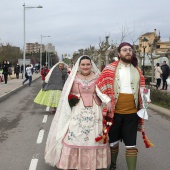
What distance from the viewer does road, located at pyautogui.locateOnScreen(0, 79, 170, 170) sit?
5.45m

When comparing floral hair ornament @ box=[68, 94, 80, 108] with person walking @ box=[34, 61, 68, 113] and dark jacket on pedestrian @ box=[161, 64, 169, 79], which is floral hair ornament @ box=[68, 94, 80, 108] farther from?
dark jacket on pedestrian @ box=[161, 64, 169, 79]

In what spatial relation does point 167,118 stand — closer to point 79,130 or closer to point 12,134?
point 12,134

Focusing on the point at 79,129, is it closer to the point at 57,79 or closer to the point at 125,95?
the point at 125,95

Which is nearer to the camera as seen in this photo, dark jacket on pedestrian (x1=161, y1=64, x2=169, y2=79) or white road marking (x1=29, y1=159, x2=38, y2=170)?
white road marking (x1=29, y1=159, x2=38, y2=170)

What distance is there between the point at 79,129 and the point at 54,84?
21.5 ft

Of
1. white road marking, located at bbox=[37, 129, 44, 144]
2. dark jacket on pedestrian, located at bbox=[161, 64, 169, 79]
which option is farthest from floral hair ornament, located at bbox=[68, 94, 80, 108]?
dark jacket on pedestrian, located at bbox=[161, 64, 169, 79]

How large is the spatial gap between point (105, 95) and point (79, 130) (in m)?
0.60

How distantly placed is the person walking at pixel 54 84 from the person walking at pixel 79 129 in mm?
5951

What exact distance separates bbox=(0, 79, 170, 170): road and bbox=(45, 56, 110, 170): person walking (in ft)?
2.52

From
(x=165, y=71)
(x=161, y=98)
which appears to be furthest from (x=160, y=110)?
(x=165, y=71)

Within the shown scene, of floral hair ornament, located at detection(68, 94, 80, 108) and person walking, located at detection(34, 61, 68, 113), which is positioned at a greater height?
floral hair ornament, located at detection(68, 94, 80, 108)

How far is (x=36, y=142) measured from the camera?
702 cm

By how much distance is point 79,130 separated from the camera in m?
4.52

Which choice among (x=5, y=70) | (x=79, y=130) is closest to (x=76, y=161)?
(x=79, y=130)
